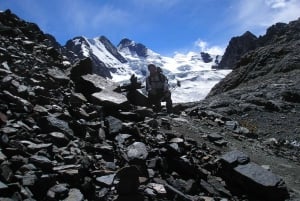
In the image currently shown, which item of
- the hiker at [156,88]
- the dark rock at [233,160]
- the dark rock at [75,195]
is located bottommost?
the dark rock at [233,160]

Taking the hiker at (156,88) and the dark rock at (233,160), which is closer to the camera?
the dark rock at (233,160)

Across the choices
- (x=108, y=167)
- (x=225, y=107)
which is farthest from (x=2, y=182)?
(x=225, y=107)

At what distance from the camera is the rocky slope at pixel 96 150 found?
768 cm

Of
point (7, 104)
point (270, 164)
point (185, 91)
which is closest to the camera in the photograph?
point (7, 104)

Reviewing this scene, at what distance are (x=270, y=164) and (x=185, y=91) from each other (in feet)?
544

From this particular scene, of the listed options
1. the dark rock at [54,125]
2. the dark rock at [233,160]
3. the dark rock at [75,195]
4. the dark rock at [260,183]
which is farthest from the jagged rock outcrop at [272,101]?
the dark rock at [75,195]

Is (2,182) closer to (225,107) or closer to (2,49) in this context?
(2,49)

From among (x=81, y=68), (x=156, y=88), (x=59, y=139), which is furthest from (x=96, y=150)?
(x=156, y=88)

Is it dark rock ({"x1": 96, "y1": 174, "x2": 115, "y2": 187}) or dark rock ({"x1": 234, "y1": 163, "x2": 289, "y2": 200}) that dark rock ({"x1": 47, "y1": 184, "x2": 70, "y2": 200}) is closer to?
dark rock ({"x1": 96, "y1": 174, "x2": 115, "y2": 187})

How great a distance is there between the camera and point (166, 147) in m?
10.5

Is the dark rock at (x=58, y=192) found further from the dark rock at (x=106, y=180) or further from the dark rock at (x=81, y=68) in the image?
the dark rock at (x=81, y=68)

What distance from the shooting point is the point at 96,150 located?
9461 millimetres

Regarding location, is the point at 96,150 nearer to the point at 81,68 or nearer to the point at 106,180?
the point at 106,180

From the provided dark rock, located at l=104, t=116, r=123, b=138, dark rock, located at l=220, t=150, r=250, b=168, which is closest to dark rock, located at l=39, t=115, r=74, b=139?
dark rock, located at l=104, t=116, r=123, b=138
